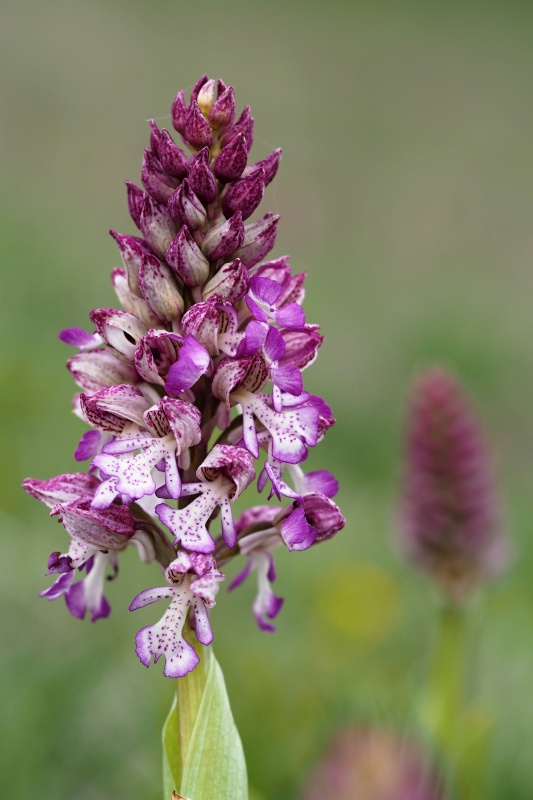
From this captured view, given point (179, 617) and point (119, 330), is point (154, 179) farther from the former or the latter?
point (179, 617)

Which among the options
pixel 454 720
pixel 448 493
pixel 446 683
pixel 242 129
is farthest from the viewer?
pixel 448 493

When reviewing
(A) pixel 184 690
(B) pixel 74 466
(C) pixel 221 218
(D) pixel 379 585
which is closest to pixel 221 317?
(C) pixel 221 218

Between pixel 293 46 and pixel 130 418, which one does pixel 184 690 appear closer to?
pixel 130 418

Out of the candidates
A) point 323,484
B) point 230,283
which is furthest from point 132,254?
point 323,484

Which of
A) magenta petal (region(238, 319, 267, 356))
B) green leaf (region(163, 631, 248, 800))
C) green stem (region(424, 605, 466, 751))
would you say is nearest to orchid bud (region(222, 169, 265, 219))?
magenta petal (region(238, 319, 267, 356))

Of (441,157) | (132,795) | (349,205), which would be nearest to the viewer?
(132,795)

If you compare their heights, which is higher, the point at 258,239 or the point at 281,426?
the point at 258,239

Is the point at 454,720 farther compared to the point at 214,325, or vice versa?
the point at 454,720
